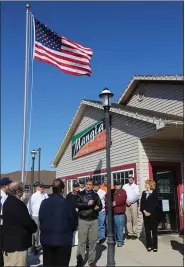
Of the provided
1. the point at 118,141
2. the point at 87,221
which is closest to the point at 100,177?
the point at 118,141

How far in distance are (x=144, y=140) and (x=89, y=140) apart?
14.6 ft

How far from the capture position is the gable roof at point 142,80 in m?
12.0

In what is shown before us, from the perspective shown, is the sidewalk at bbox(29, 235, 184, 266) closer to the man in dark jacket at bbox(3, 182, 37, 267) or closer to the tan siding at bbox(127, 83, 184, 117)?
the man in dark jacket at bbox(3, 182, 37, 267)

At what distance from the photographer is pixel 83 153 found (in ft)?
50.0

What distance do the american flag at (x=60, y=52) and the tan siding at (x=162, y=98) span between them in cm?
403

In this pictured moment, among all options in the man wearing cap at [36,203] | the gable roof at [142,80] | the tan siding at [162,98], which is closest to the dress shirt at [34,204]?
the man wearing cap at [36,203]

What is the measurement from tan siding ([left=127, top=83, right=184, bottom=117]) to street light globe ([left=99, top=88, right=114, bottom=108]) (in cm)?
464

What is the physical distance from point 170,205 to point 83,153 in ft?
18.2

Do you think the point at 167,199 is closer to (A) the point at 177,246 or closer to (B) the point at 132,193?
(B) the point at 132,193

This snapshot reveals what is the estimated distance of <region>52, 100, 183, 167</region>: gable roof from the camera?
A: 9627 millimetres

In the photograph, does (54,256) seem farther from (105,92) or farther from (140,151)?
(140,151)

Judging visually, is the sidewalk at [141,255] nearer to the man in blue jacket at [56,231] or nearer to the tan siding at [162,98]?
the man in blue jacket at [56,231]

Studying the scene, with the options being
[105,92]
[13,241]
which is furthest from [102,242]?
[13,241]

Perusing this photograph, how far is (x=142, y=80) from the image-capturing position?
546 inches
